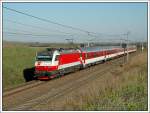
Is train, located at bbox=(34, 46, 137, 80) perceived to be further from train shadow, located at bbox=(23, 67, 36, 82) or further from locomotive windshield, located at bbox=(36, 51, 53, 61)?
train shadow, located at bbox=(23, 67, 36, 82)

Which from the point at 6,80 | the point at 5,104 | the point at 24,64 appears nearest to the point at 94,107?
the point at 5,104

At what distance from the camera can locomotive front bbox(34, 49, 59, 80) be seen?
78.0 feet

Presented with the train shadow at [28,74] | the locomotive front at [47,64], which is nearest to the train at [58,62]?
the locomotive front at [47,64]

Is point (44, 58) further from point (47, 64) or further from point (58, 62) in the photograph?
point (58, 62)

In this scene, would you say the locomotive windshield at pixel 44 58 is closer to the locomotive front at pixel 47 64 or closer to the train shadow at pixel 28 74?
the locomotive front at pixel 47 64

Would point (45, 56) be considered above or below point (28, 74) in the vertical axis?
above

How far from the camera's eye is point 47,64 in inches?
941

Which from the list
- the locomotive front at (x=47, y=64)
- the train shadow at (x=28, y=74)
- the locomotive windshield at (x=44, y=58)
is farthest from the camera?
the train shadow at (x=28, y=74)

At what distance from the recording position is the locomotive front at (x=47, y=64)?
936 inches

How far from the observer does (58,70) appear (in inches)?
973

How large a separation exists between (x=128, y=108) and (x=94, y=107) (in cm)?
122

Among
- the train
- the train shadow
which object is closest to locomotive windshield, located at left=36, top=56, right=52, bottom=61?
the train

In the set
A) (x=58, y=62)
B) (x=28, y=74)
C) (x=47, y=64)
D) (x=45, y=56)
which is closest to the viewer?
(x=47, y=64)

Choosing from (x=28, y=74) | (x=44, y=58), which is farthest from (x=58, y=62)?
(x=28, y=74)
